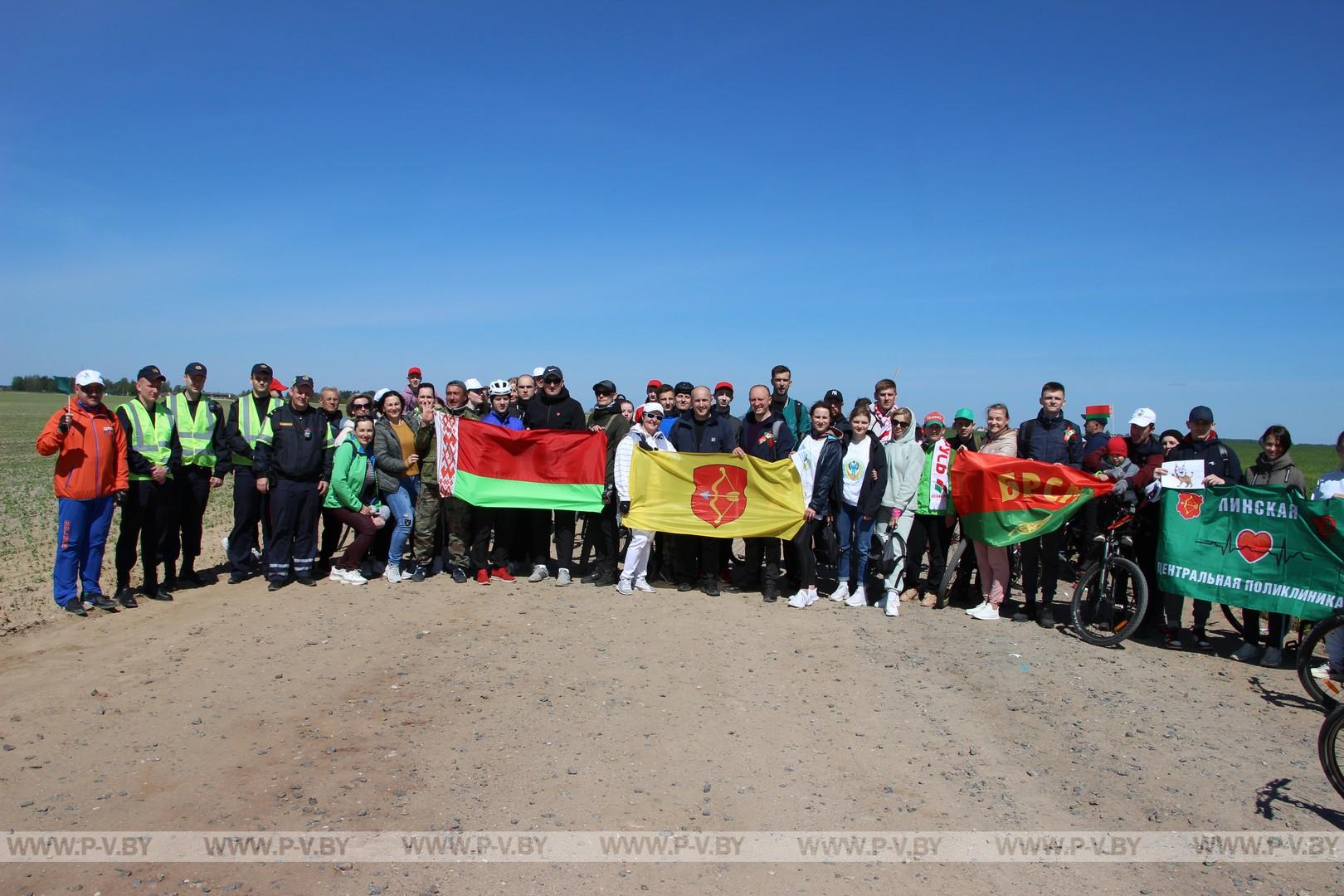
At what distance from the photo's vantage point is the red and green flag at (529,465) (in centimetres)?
993

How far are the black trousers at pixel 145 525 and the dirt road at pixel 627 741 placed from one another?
0.60m

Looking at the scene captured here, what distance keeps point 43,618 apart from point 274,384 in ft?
10.9

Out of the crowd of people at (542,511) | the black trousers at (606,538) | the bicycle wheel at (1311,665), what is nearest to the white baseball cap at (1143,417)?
the crowd of people at (542,511)

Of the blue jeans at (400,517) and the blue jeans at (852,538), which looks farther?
the blue jeans at (400,517)

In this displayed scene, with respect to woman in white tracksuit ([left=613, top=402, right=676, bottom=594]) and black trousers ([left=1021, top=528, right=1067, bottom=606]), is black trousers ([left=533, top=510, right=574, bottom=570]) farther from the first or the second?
black trousers ([left=1021, top=528, right=1067, bottom=606])

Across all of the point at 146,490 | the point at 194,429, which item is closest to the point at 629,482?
the point at 194,429

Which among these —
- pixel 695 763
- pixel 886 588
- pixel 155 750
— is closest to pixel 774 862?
pixel 695 763

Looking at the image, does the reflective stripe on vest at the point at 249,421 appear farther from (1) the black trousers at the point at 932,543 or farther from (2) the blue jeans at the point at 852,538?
(1) the black trousers at the point at 932,543

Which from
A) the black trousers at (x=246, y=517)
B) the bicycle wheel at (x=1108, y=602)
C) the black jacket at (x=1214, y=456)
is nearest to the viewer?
the bicycle wheel at (x=1108, y=602)

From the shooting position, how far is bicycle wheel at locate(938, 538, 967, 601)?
30.1 feet

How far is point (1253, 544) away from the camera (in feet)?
25.5

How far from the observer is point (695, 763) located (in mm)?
5316

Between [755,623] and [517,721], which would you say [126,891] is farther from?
[755,623]

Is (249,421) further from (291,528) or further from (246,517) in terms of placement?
(291,528)
